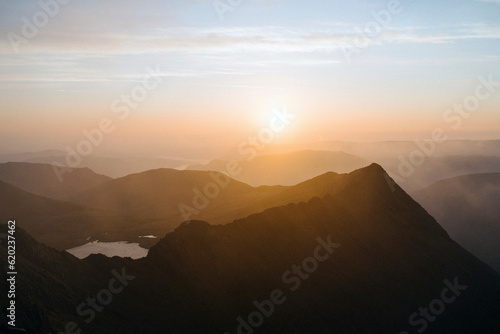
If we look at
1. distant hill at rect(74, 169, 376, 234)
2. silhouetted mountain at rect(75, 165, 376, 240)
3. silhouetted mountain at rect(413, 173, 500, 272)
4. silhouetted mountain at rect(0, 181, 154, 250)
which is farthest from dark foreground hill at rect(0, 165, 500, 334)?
silhouetted mountain at rect(413, 173, 500, 272)

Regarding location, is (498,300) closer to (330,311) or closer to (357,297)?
(357,297)

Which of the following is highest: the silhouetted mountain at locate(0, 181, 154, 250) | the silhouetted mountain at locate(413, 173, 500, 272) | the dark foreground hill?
the silhouetted mountain at locate(0, 181, 154, 250)

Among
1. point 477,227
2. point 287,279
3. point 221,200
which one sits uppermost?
point 221,200

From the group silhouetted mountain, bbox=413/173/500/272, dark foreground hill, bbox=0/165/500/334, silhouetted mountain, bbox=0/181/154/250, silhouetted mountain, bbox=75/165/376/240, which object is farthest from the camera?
silhouetted mountain, bbox=413/173/500/272

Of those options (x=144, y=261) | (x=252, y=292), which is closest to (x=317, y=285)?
(x=252, y=292)

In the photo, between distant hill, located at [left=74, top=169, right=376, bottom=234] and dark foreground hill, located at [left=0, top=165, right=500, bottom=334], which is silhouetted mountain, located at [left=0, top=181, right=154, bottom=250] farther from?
dark foreground hill, located at [left=0, top=165, right=500, bottom=334]

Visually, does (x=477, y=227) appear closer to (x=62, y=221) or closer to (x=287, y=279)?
(x=287, y=279)

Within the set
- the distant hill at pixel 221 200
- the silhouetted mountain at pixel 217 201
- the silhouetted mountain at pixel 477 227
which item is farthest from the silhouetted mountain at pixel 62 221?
the silhouetted mountain at pixel 477 227

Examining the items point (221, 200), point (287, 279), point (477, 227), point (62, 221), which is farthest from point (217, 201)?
point (287, 279)

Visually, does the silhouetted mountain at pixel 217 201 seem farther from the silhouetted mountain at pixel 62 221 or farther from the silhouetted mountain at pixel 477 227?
the silhouetted mountain at pixel 477 227
